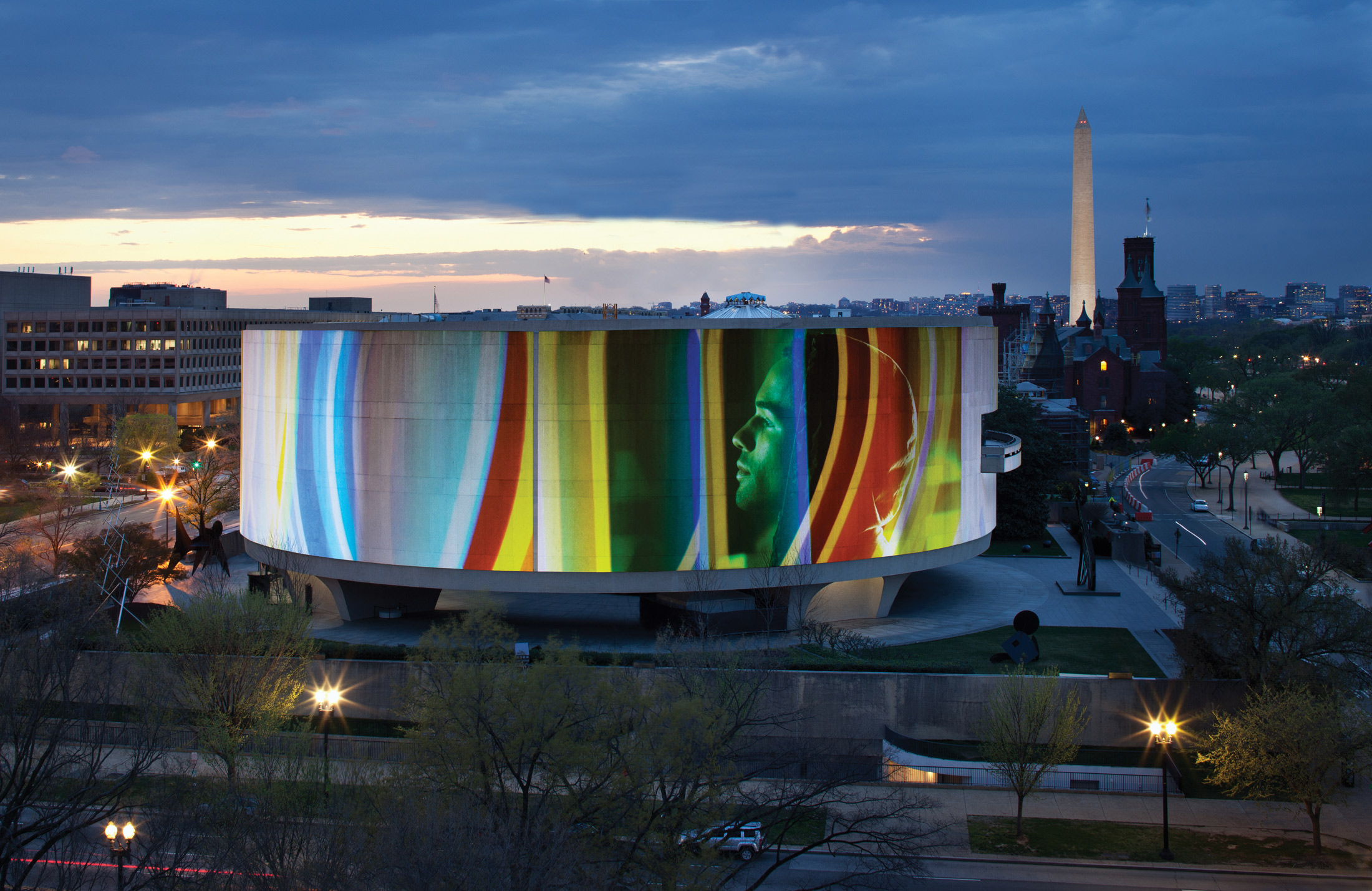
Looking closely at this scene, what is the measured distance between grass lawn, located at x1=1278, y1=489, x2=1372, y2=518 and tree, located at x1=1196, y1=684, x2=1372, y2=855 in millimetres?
60562

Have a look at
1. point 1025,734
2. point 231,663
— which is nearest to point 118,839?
point 231,663

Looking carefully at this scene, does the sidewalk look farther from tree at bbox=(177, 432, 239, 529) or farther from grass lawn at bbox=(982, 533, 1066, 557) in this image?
tree at bbox=(177, 432, 239, 529)

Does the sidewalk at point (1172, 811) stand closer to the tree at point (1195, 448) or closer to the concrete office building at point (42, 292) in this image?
the tree at point (1195, 448)

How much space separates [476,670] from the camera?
86.6ft

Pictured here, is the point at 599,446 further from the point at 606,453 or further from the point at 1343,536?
the point at 1343,536

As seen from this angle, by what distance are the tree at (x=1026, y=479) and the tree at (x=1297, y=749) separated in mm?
34488

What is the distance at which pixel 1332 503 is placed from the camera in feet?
295

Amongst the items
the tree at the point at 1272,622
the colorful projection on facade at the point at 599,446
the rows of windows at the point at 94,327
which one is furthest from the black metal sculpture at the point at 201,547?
the rows of windows at the point at 94,327

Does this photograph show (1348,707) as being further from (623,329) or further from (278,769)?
(278,769)

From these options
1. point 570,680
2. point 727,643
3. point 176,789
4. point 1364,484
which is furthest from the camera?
point 1364,484

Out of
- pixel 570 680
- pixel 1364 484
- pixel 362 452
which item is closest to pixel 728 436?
pixel 362 452

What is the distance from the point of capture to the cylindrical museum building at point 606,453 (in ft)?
142

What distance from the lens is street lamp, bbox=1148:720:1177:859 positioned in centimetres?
2970

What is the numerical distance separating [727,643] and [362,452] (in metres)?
16.0
